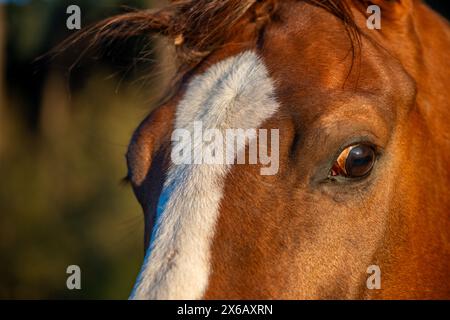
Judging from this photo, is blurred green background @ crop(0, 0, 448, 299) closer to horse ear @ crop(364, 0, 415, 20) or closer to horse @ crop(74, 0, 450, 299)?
horse @ crop(74, 0, 450, 299)

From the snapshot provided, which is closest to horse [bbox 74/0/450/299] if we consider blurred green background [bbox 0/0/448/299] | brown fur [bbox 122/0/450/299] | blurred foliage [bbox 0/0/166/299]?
brown fur [bbox 122/0/450/299]

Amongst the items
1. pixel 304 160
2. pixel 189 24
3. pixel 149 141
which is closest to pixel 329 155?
pixel 304 160

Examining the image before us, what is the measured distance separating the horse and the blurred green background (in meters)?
1.72

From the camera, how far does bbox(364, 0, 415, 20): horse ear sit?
2721mm

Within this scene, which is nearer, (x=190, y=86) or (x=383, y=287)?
(x=383, y=287)

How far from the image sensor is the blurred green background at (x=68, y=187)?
984 centimetres

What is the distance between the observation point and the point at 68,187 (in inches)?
508

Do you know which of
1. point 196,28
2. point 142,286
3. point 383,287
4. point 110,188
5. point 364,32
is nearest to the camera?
point 142,286

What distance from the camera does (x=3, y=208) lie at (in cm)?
1146

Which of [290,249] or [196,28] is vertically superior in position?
[196,28]
